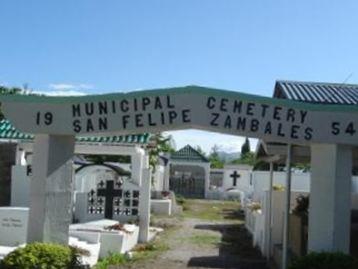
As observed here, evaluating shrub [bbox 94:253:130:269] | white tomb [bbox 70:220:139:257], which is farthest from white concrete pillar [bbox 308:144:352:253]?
white tomb [bbox 70:220:139:257]

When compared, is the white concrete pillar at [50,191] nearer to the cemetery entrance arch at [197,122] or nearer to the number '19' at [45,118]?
the cemetery entrance arch at [197,122]

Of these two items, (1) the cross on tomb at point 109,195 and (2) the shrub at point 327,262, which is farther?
(1) the cross on tomb at point 109,195

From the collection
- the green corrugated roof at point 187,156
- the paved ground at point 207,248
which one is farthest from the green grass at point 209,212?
the green corrugated roof at point 187,156

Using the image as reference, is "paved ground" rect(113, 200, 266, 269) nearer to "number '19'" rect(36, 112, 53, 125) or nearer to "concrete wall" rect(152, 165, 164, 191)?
"number '19'" rect(36, 112, 53, 125)

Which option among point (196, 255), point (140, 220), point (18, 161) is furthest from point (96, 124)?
point (18, 161)

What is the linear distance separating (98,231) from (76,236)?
0.68m

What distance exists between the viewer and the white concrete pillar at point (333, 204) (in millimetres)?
10242

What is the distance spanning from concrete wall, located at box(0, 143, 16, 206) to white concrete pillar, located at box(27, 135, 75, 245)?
10.9 meters

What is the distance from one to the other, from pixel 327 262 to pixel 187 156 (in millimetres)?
46090

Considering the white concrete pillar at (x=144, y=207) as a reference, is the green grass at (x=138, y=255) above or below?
below

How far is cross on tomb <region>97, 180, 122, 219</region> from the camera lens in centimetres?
2022

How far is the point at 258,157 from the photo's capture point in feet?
60.6

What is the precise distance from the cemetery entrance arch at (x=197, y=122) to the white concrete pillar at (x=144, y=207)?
9.07 m

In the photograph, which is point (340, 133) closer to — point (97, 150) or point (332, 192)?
point (332, 192)
